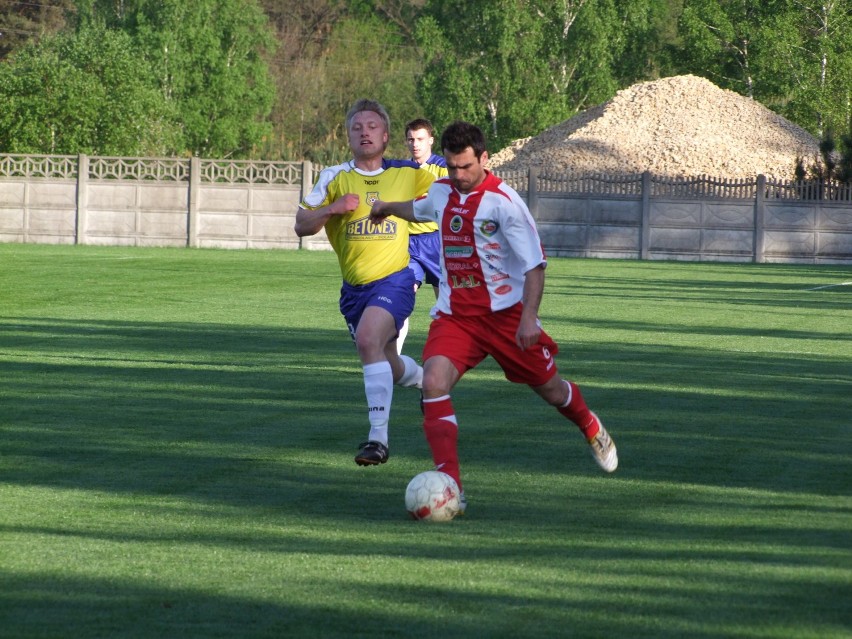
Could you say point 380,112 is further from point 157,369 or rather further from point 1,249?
point 1,249

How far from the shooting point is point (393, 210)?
7.55 metres

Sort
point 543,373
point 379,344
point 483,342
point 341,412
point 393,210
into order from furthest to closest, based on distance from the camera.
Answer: point 341,412
point 379,344
point 393,210
point 543,373
point 483,342

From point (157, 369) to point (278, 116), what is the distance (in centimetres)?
6431

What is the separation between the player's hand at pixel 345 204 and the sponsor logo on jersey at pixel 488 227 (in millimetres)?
945

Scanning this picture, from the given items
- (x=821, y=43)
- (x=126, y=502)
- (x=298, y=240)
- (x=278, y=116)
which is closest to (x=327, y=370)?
(x=126, y=502)

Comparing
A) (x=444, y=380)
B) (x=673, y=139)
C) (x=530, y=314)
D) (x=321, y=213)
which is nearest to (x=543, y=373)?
(x=530, y=314)

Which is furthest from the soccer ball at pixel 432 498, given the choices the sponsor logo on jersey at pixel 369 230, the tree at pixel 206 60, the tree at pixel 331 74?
the tree at pixel 331 74

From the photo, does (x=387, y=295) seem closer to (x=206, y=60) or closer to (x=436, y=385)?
(x=436, y=385)

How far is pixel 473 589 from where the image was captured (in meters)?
5.00

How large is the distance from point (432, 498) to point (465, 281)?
122 centimetres

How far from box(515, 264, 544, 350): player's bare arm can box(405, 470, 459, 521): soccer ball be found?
0.79 metres

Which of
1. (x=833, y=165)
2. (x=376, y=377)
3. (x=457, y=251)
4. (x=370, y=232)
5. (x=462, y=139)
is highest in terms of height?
(x=833, y=165)

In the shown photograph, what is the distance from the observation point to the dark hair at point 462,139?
6.75 meters

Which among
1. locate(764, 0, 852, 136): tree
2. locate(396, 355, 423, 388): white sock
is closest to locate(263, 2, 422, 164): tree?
locate(764, 0, 852, 136): tree
